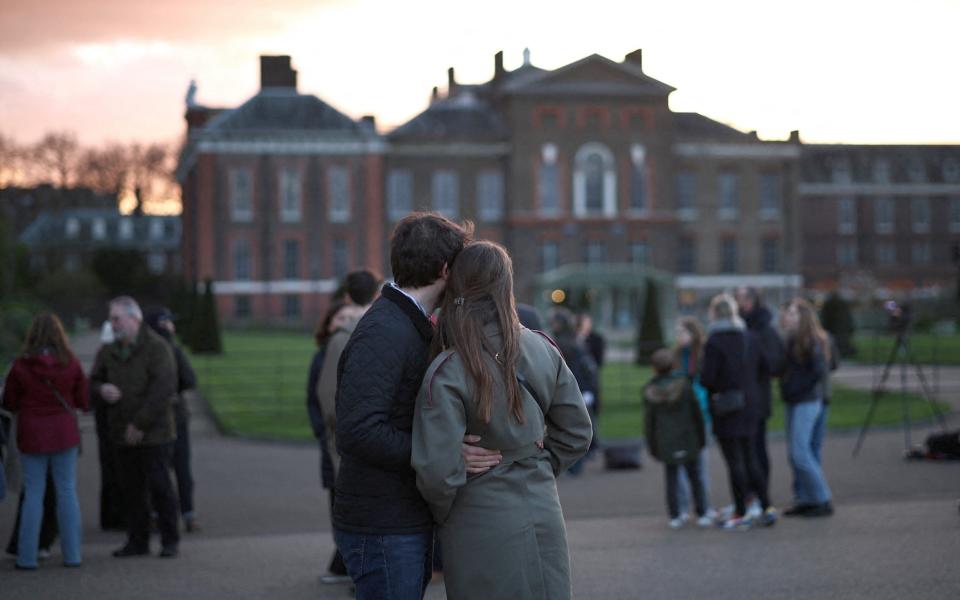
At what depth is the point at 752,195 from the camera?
60406 millimetres

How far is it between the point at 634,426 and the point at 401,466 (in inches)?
528

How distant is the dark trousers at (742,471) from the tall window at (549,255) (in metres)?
48.4

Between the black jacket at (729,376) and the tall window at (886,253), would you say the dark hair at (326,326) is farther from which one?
the tall window at (886,253)

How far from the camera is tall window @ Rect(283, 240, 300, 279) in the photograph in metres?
55.8

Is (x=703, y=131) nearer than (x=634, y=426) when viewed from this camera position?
No

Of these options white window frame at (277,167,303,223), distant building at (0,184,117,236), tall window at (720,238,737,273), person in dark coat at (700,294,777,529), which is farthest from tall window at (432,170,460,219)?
person in dark coat at (700,294,777,529)

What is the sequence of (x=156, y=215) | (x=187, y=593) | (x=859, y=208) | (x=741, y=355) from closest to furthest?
(x=187, y=593)
(x=741, y=355)
(x=859, y=208)
(x=156, y=215)

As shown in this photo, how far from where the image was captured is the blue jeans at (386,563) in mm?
3984

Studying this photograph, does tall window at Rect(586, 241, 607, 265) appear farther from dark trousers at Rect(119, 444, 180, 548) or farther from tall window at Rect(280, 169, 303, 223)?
dark trousers at Rect(119, 444, 180, 548)

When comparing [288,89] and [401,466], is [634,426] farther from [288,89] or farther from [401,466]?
[288,89]

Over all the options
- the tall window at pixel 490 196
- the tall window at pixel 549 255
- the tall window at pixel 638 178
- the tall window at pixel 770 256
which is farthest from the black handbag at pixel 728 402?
the tall window at pixel 770 256

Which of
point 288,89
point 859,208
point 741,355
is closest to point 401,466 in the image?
point 741,355

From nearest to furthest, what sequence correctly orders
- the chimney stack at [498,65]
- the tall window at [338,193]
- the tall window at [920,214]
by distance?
the tall window at [338,193], the chimney stack at [498,65], the tall window at [920,214]

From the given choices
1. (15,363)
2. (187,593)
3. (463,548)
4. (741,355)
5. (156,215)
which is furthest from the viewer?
(156,215)
